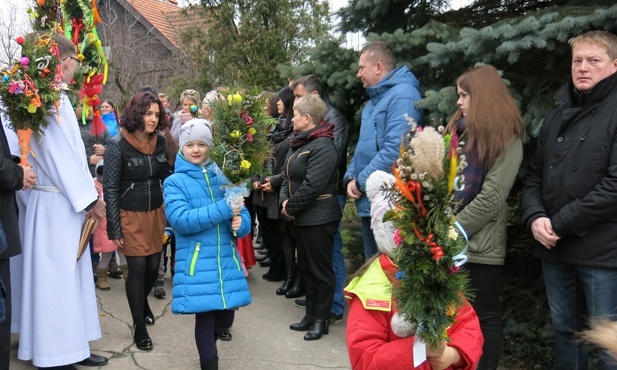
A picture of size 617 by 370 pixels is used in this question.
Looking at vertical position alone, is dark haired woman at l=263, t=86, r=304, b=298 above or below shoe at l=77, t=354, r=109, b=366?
above

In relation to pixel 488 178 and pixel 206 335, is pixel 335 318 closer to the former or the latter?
pixel 206 335

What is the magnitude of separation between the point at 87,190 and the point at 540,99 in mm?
3320

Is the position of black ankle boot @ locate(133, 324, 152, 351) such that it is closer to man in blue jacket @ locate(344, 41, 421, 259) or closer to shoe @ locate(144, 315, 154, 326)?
shoe @ locate(144, 315, 154, 326)

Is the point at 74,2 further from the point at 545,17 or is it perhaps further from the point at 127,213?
the point at 545,17

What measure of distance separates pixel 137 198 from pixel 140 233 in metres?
0.29

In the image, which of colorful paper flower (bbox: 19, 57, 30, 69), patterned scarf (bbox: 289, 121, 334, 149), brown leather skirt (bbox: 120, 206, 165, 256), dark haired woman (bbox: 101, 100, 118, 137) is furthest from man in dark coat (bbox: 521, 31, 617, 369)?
dark haired woman (bbox: 101, 100, 118, 137)

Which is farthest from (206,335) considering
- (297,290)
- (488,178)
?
(297,290)

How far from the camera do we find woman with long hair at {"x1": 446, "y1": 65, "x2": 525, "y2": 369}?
369 centimetres

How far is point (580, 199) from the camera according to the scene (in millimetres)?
3307

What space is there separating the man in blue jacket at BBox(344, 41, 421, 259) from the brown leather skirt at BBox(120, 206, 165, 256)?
166 centimetres

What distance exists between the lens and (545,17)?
3914mm

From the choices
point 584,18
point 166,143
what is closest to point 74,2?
point 166,143

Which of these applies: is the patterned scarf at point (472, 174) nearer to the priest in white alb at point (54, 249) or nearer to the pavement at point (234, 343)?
the pavement at point (234, 343)

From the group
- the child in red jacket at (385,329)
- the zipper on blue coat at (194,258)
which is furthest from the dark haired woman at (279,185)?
the child in red jacket at (385,329)
